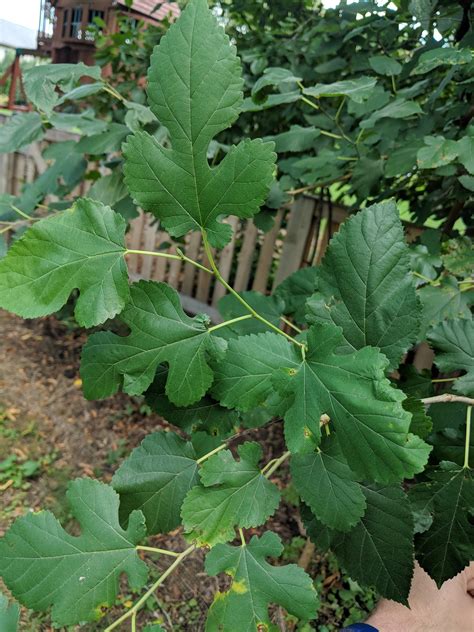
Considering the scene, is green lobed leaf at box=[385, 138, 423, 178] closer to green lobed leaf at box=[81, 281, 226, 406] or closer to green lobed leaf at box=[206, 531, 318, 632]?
green lobed leaf at box=[81, 281, 226, 406]

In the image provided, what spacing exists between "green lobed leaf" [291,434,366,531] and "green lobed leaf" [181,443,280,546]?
46 mm

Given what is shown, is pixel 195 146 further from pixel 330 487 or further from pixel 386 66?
pixel 386 66

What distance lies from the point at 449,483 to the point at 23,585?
60 centimetres

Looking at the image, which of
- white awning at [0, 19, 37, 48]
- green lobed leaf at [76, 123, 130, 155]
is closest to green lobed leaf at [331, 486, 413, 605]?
green lobed leaf at [76, 123, 130, 155]

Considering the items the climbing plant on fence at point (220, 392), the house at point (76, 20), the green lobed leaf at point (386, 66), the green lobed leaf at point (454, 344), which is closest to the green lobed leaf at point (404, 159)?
the green lobed leaf at point (386, 66)

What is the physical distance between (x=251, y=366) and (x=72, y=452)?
239cm

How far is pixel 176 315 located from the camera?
2.06 ft

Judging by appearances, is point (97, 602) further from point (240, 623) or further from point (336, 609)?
point (336, 609)

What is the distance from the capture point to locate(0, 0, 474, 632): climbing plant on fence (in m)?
0.52

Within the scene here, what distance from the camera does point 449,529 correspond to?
0.76m

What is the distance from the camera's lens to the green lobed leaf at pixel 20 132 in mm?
1385

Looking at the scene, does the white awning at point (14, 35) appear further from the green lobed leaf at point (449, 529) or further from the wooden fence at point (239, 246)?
the green lobed leaf at point (449, 529)

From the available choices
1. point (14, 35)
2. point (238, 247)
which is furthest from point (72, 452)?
point (14, 35)

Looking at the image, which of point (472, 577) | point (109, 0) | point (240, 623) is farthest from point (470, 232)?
point (109, 0)
